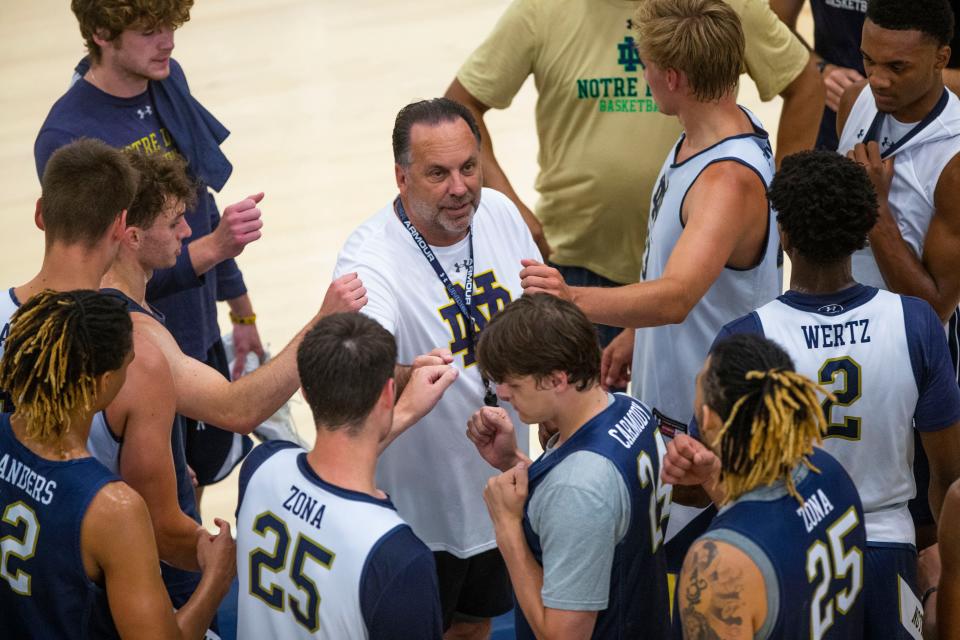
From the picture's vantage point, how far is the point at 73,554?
2.51 m

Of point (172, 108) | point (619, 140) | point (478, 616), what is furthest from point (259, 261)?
point (478, 616)

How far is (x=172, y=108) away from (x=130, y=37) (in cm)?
34

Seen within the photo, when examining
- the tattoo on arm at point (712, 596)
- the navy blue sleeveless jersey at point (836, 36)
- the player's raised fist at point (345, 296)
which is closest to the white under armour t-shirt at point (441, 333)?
the player's raised fist at point (345, 296)

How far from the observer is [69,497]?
2504 mm

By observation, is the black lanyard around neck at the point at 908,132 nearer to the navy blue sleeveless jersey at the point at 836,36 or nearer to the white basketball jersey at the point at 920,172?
the white basketball jersey at the point at 920,172

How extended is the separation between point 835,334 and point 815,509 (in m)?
0.62

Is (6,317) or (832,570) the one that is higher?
(6,317)

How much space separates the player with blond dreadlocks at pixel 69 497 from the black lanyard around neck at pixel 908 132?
7.48 feet

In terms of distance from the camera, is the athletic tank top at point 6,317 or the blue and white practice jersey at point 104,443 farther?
the athletic tank top at point 6,317

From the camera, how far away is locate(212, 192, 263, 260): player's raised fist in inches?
149

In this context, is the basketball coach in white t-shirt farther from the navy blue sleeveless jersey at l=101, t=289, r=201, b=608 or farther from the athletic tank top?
the athletic tank top

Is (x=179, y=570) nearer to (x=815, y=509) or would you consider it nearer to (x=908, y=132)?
(x=815, y=509)

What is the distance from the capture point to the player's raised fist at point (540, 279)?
3.10m

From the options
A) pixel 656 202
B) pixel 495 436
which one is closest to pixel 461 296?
pixel 495 436
